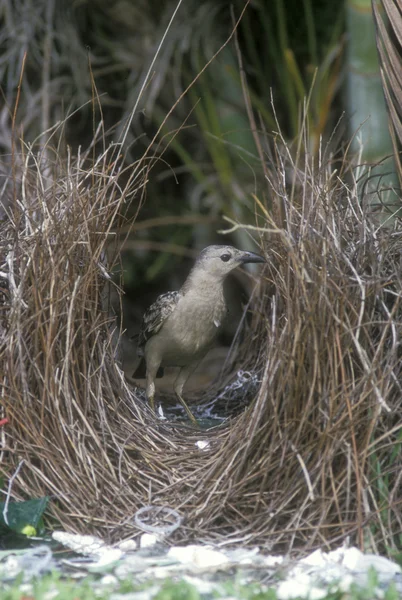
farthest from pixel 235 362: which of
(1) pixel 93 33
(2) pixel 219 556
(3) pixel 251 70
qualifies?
(1) pixel 93 33

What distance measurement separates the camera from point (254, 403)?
3426 mm

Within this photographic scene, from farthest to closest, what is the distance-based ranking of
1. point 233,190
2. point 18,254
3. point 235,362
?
point 233,190 → point 235,362 → point 18,254

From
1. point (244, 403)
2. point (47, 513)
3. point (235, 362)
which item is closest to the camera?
point (47, 513)

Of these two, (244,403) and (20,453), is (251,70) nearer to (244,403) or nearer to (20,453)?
(244,403)

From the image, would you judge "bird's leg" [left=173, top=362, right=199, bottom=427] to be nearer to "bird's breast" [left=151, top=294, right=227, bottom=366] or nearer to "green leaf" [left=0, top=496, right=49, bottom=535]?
"bird's breast" [left=151, top=294, right=227, bottom=366]

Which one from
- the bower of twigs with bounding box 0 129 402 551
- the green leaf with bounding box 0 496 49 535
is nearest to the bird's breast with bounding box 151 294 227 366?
the bower of twigs with bounding box 0 129 402 551

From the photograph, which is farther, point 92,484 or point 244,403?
point 244,403

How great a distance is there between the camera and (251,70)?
684 centimetres

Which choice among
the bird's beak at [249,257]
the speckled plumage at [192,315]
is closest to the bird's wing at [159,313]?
the speckled plumage at [192,315]

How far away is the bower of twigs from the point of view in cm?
292

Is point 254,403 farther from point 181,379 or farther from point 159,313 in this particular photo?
point 181,379

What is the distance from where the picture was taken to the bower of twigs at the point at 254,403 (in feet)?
9.57

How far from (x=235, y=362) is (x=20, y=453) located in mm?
1925

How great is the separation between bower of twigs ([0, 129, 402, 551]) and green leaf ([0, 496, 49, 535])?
0.32 ft
